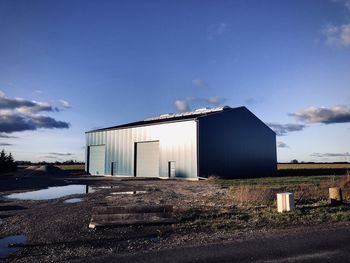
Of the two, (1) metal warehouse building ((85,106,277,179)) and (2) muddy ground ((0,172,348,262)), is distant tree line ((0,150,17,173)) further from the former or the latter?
(2) muddy ground ((0,172,348,262))

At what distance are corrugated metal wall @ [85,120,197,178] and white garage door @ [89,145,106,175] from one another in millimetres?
993

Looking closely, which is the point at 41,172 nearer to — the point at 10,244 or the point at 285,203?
the point at 10,244

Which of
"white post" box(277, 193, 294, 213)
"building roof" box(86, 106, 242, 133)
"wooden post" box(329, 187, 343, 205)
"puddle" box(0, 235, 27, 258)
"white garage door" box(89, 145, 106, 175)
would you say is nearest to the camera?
"puddle" box(0, 235, 27, 258)

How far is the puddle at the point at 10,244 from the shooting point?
292 inches

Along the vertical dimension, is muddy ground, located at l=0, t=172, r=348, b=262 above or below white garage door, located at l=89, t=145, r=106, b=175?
below

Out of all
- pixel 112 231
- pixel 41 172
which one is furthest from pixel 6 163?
pixel 112 231

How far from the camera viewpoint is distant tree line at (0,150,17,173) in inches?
1954

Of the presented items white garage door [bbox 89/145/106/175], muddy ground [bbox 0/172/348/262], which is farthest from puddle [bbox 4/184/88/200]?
white garage door [bbox 89/145/106/175]

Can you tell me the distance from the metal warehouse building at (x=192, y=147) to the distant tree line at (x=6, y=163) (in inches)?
567

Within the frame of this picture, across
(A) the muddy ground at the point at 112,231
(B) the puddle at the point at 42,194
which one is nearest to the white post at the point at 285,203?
(A) the muddy ground at the point at 112,231

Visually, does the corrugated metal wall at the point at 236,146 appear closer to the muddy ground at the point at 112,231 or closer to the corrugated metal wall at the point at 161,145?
the corrugated metal wall at the point at 161,145

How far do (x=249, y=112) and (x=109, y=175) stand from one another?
19220 mm

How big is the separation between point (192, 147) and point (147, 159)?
23.4 ft

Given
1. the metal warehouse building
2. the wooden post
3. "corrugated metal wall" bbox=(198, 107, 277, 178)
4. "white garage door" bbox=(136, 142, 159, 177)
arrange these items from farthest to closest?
"white garage door" bbox=(136, 142, 159, 177)
"corrugated metal wall" bbox=(198, 107, 277, 178)
the metal warehouse building
the wooden post
